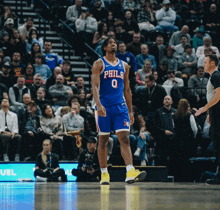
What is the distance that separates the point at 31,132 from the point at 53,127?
51 cm

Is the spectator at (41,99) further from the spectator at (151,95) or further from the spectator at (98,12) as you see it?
the spectator at (98,12)

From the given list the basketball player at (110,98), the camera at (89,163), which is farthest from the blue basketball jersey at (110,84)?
the camera at (89,163)

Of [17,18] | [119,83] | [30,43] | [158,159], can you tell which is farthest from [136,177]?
[17,18]

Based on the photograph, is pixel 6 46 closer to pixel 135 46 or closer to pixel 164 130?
pixel 135 46

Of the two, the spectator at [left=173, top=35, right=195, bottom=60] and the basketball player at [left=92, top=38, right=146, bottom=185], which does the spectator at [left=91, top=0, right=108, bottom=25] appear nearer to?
the spectator at [left=173, top=35, right=195, bottom=60]

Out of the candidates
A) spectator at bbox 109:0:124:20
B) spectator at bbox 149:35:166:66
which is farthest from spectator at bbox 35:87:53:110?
spectator at bbox 109:0:124:20

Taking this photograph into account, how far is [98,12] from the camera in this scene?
16.8 m

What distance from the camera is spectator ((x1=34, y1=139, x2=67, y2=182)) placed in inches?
387

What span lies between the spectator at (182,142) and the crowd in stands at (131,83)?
0.02m

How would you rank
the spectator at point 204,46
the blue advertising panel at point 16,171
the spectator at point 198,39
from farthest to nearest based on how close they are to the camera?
the spectator at point 198,39 < the spectator at point 204,46 < the blue advertising panel at point 16,171

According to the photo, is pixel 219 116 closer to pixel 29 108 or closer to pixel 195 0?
pixel 29 108

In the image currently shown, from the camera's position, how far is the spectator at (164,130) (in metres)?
11.3

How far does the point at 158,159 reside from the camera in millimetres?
11516

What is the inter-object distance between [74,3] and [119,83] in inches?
428
